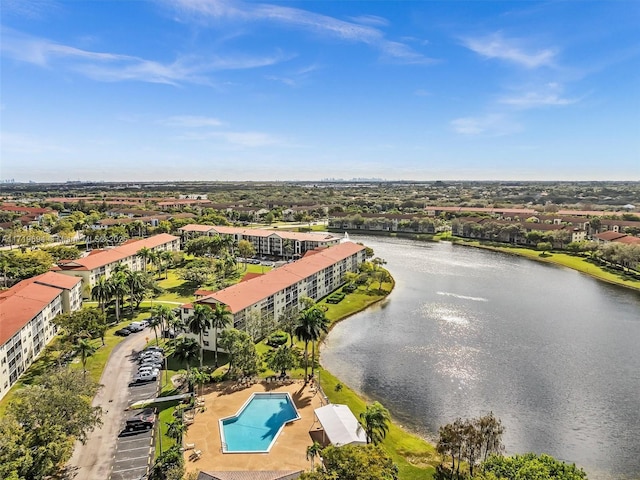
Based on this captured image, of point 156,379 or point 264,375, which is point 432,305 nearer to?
point 264,375

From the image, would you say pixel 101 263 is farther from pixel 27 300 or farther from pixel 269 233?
pixel 269 233

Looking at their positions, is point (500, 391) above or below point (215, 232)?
below

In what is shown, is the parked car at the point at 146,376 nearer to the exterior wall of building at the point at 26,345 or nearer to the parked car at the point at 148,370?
the parked car at the point at 148,370

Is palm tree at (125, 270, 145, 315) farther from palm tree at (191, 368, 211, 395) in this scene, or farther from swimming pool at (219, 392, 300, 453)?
swimming pool at (219, 392, 300, 453)

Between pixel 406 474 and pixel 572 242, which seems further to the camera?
pixel 572 242

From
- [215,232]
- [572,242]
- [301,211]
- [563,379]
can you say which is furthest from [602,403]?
[301,211]

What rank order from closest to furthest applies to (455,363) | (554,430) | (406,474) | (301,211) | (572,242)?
(406,474), (554,430), (455,363), (572,242), (301,211)

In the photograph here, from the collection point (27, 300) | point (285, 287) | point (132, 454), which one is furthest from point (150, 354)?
point (285, 287)

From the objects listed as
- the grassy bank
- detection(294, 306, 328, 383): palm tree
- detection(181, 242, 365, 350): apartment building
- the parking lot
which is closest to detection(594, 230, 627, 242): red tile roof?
detection(181, 242, 365, 350): apartment building
